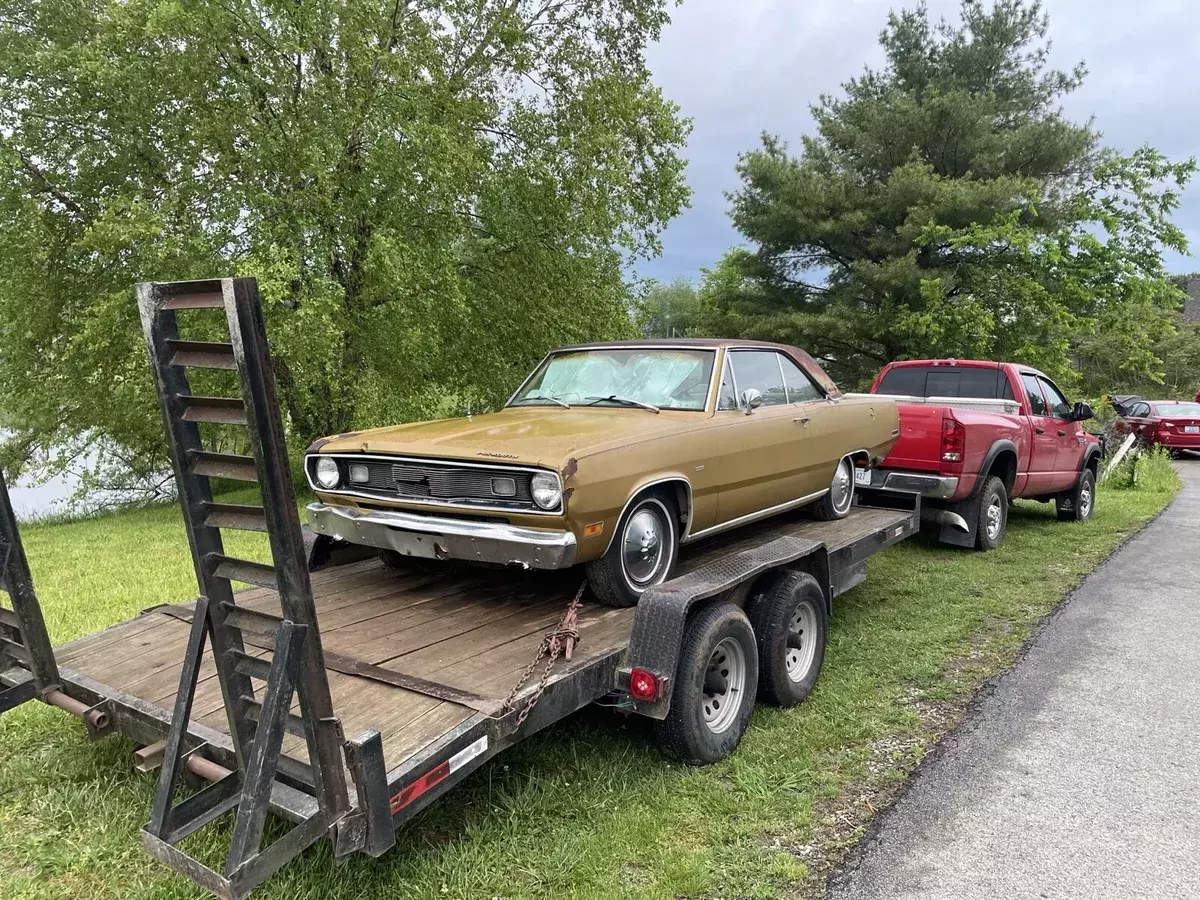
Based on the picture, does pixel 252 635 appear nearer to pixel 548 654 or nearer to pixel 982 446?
pixel 548 654

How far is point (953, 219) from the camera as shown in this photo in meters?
19.5

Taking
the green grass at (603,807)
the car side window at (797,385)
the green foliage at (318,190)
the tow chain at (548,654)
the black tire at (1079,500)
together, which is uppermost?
the green foliage at (318,190)

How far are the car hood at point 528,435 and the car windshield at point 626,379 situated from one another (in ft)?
0.54

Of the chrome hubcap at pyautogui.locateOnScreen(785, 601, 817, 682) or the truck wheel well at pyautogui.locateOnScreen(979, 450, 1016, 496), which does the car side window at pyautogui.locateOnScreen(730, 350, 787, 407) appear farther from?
the truck wheel well at pyautogui.locateOnScreen(979, 450, 1016, 496)

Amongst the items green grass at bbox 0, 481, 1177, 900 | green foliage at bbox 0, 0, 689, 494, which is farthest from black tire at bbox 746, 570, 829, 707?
green foliage at bbox 0, 0, 689, 494

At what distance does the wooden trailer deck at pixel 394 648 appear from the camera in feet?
9.25

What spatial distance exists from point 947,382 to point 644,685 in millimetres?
7196

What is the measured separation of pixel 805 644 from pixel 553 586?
60.1 inches

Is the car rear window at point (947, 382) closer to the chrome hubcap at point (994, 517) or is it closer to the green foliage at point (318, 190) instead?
the chrome hubcap at point (994, 517)

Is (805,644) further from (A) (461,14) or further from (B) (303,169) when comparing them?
(A) (461,14)

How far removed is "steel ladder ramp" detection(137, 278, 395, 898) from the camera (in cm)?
206

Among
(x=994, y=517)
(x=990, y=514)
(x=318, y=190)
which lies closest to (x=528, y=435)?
(x=990, y=514)

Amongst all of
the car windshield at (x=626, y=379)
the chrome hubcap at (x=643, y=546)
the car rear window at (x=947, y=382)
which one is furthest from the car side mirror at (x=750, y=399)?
the car rear window at (x=947, y=382)

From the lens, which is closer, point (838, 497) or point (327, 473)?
point (327, 473)
